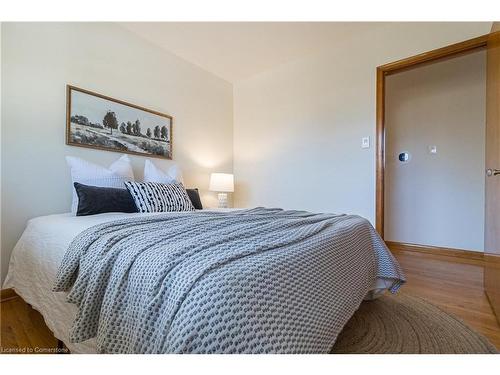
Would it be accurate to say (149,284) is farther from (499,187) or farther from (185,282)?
(499,187)

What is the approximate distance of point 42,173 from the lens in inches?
74.3

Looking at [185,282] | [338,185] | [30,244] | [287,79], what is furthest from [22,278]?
[287,79]

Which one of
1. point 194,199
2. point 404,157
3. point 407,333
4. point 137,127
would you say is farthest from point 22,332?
point 404,157

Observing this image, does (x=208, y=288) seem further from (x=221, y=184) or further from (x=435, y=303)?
(x=221, y=184)

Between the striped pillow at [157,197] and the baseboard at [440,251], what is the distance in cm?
288

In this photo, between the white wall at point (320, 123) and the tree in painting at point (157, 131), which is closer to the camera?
the white wall at point (320, 123)

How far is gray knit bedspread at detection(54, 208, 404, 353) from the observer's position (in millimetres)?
511

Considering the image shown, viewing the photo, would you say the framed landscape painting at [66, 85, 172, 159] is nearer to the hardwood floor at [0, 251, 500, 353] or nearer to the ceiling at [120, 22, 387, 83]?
the ceiling at [120, 22, 387, 83]

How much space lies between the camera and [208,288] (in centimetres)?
54

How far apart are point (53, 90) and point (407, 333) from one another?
296cm

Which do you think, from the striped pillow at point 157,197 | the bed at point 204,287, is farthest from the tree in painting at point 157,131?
the bed at point 204,287

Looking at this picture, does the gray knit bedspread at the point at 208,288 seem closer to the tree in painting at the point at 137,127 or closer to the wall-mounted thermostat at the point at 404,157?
the tree in painting at the point at 137,127

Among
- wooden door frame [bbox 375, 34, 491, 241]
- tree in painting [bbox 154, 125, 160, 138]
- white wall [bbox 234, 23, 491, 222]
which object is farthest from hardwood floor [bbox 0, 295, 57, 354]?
wooden door frame [bbox 375, 34, 491, 241]

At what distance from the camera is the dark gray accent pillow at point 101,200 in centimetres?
164
